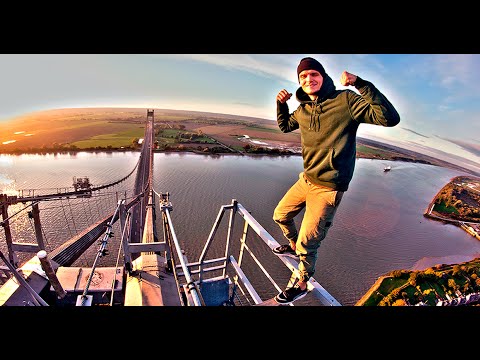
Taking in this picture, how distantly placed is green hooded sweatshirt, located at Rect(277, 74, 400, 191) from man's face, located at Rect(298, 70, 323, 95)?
0.02 m

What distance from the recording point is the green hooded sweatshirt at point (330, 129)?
1021mm

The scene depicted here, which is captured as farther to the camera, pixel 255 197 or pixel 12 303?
pixel 255 197

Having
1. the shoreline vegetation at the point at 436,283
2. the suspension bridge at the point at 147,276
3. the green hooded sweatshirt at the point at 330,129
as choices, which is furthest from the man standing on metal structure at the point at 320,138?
the shoreline vegetation at the point at 436,283

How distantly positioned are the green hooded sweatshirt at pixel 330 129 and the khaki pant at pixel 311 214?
0.05m

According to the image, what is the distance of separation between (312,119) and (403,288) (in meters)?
15.9

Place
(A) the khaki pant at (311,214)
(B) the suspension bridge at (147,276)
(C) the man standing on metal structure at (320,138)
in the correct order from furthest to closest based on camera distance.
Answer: (B) the suspension bridge at (147,276) → (A) the khaki pant at (311,214) → (C) the man standing on metal structure at (320,138)

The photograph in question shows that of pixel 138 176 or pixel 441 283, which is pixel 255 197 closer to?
pixel 138 176

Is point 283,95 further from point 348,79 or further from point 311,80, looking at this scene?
point 348,79

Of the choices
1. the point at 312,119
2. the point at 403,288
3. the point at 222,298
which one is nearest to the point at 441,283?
the point at 403,288

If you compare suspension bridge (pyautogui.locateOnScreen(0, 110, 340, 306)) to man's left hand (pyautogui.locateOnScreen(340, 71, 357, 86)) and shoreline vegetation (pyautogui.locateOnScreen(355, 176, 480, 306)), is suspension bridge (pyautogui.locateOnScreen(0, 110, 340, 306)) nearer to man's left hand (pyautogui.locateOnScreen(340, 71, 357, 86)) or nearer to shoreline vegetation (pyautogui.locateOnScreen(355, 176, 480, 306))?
man's left hand (pyautogui.locateOnScreen(340, 71, 357, 86))

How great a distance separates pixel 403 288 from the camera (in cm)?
1293

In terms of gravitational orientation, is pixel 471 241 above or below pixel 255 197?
below

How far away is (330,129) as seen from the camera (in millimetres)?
1106

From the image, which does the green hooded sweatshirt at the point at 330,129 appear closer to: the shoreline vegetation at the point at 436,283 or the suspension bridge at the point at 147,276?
the suspension bridge at the point at 147,276
